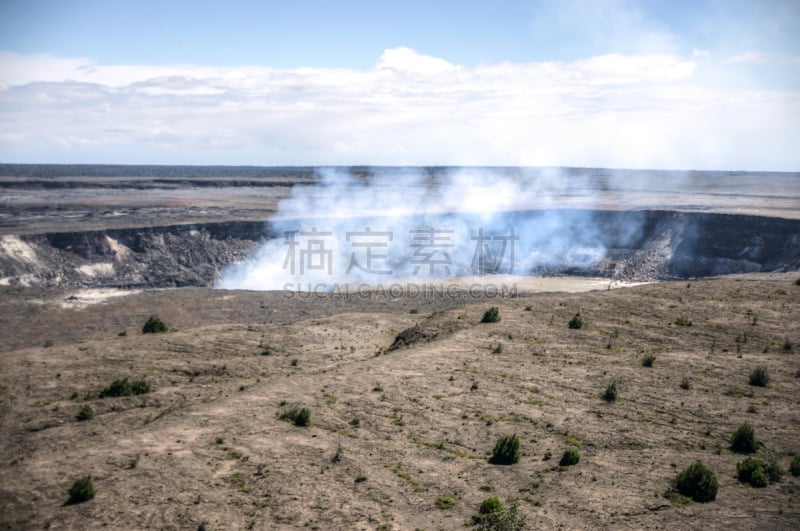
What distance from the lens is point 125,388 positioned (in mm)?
26828

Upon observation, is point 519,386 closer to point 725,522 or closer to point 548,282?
point 725,522

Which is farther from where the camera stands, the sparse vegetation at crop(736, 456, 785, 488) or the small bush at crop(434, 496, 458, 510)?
the sparse vegetation at crop(736, 456, 785, 488)

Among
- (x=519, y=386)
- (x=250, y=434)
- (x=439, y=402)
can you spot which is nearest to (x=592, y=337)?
(x=519, y=386)

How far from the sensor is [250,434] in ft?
68.6

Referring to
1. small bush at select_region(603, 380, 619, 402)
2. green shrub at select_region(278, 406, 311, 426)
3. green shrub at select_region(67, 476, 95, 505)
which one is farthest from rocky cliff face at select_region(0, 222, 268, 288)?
small bush at select_region(603, 380, 619, 402)

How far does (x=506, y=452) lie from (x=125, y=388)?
18.0m

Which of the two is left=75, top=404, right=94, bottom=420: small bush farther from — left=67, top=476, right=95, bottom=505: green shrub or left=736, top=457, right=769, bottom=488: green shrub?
left=736, top=457, right=769, bottom=488: green shrub

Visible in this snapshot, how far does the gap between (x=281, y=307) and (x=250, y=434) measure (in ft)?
103

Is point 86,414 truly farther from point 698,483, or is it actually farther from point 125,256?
point 125,256

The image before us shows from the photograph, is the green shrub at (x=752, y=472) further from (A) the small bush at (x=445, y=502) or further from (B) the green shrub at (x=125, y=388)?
(B) the green shrub at (x=125, y=388)

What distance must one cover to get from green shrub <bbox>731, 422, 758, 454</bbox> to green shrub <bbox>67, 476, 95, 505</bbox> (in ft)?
67.1

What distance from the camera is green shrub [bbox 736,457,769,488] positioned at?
56.3ft

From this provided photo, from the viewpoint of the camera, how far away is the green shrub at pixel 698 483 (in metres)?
16.5

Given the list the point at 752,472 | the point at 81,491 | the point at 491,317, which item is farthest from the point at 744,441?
the point at 81,491
